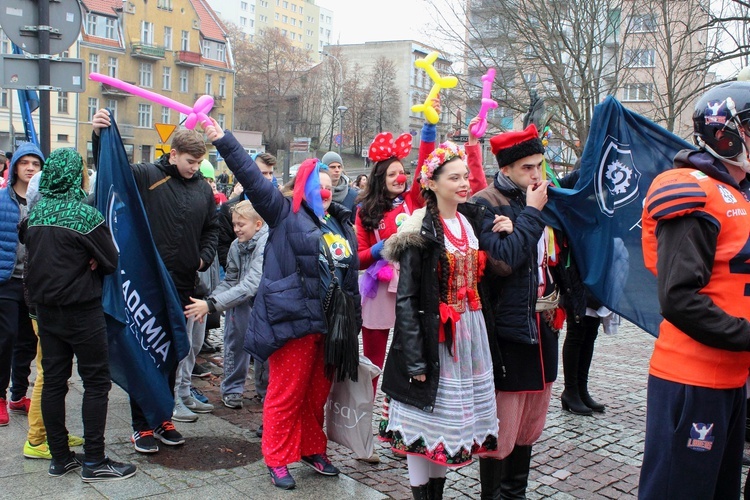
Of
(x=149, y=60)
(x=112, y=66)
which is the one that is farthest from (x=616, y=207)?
(x=149, y=60)

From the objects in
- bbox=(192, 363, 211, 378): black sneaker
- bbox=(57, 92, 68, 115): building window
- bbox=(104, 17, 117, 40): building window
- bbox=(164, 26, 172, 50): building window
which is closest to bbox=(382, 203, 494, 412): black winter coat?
bbox=(192, 363, 211, 378): black sneaker

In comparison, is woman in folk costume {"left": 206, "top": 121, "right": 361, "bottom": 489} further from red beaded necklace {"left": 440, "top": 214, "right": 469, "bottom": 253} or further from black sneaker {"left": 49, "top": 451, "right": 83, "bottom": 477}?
black sneaker {"left": 49, "top": 451, "right": 83, "bottom": 477}

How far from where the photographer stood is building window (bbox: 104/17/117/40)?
53250 mm

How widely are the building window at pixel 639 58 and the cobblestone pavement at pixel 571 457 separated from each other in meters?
10.6

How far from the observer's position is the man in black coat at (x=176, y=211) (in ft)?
15.9

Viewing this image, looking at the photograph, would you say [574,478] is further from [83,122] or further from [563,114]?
[83,122]

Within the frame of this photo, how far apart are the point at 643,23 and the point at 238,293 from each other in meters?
12.9

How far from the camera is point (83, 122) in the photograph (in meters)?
50.4

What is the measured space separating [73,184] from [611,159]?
10.1 ft

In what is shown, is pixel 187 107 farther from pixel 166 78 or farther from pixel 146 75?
pixel 166 78

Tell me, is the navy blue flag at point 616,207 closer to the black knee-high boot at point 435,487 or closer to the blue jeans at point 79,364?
the black knee-high boot at point 435,487

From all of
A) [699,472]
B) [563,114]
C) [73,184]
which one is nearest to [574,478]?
[699,472]

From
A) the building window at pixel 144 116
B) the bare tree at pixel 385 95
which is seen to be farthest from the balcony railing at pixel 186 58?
the bare tree at pixel 385 95

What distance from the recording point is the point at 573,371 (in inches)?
224
